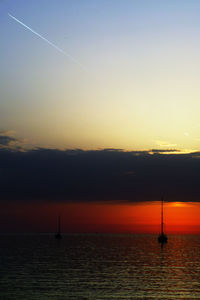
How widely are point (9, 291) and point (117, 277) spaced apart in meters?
24.3

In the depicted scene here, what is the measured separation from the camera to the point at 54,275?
82250mm

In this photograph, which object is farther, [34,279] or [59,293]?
[34,279]

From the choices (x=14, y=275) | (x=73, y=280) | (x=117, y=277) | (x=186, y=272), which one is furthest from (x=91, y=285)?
(x=186, y=272)

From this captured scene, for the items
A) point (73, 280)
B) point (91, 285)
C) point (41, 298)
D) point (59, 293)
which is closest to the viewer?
point (41, 298)

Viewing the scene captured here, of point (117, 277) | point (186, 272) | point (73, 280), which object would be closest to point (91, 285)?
point (73, 280)

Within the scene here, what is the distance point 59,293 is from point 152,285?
57.6 ft

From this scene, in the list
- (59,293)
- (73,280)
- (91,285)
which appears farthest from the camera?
(73,280)

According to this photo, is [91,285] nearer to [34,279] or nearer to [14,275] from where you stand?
[34,279]

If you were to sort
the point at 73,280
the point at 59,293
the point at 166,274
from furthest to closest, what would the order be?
1. the point at 166,274
2. the point at 73,280
3. the point at 59,293

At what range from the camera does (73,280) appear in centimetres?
7525

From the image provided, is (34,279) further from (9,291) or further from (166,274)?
(166,274)

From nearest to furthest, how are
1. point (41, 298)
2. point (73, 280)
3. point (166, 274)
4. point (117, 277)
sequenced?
point (41, 298) → point (73, 280) → point (117, 277) → point (166, 274)

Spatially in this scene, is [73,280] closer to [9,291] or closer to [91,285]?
[91,285]

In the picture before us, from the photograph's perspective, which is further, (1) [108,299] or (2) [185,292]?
(2) [185,292]
